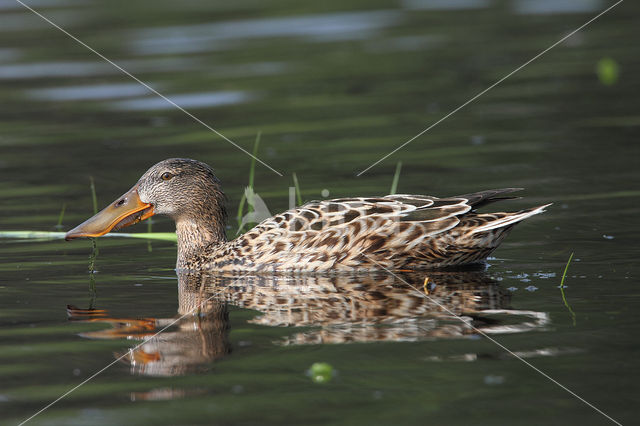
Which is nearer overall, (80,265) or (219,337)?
(219,337)

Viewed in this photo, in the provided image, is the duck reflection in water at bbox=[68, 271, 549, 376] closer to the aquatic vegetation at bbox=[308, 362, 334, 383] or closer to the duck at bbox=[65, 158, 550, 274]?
the duck at bbox=[65, 158, 550, 274]

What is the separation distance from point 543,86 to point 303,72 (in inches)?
177

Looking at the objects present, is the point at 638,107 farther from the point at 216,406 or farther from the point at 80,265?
the point at 216,406

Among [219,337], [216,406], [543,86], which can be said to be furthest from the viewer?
[543,86]

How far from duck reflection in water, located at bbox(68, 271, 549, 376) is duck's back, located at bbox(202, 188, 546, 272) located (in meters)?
0.17

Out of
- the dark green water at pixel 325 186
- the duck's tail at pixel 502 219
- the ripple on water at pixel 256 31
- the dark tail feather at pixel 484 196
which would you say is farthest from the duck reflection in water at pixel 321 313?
the ripple on water at pixel 256 31

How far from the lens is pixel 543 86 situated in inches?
670

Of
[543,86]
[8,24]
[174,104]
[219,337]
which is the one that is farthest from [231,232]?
[8,24]

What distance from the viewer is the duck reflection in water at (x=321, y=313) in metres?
6.97

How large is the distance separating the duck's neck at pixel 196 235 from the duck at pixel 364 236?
0.08 ft

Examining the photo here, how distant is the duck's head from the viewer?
975 cm

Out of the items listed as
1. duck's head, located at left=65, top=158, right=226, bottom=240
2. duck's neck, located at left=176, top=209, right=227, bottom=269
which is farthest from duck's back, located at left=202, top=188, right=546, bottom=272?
duck's head, located at left=65, top=158, right=226, bottom=240

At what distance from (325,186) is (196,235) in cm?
270

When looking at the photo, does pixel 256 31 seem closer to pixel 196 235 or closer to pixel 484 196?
pixel 196 235
